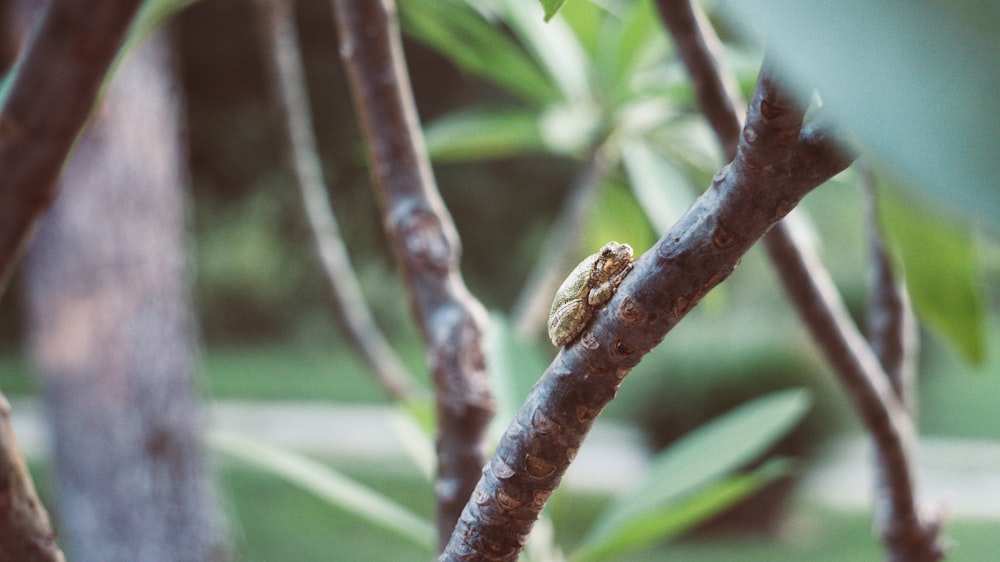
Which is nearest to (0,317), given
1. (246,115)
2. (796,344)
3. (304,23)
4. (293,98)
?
(246,115)

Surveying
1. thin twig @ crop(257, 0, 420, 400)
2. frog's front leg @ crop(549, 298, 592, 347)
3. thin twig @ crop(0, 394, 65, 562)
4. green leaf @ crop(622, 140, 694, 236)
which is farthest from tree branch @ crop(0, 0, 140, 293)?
thin twig @ crop(257, 0, 420, 400)

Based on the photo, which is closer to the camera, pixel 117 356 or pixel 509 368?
pixel 509 368

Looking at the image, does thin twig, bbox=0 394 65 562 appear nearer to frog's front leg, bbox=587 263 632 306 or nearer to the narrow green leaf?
frog's front leg, bbox=587 263 632 306

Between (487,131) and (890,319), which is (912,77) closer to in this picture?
(890,319)

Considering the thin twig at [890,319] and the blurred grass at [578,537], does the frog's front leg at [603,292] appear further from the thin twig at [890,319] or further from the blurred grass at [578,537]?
the blurred grass at [578,537]

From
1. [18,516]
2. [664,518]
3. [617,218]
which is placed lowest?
[18,516]

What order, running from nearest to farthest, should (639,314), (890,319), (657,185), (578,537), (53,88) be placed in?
1. (639,314)
2. (53,88)
3. (890,319)
4. (657,185)
5. (578,537)

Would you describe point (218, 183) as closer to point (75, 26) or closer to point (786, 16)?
point (75, 26)

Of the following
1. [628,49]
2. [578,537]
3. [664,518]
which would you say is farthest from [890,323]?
[578,537]
